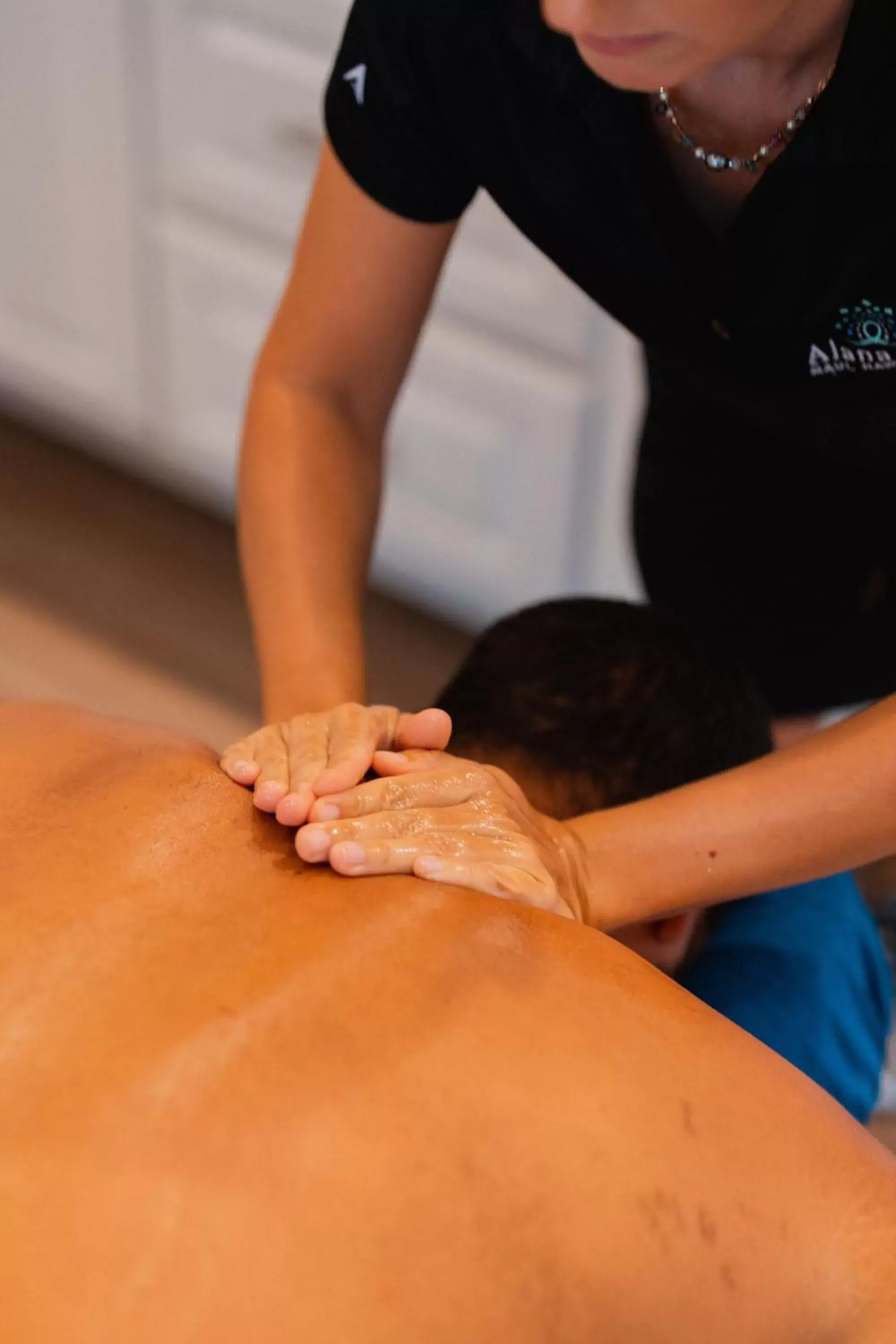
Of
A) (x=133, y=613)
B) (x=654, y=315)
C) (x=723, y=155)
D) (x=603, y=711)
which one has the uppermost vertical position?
(x=723, y=155)

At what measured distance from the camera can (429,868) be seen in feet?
2.55

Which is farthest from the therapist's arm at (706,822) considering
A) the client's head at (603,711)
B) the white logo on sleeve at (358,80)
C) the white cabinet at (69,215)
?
the white cabinet at (69,215)

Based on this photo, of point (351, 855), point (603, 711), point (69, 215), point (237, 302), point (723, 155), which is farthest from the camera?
point (69, 215)

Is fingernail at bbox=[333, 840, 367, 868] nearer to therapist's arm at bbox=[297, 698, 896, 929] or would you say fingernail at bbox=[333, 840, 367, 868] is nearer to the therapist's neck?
therapist's arm at bbox=[297, 698, 896, 929]

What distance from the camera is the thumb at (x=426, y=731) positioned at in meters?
0.90

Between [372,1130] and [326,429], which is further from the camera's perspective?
[326,429]

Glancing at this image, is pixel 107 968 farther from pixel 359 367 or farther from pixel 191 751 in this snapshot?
pixel 359 367

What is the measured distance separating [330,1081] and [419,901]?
5.2 inches

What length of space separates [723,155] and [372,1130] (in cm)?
68

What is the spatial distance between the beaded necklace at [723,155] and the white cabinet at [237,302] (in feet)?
2.38

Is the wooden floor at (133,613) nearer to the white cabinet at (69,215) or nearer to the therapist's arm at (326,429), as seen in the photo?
the white cabinet at (69,215)

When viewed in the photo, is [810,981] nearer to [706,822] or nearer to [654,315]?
[706,822]

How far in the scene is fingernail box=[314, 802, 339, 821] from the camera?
799 mm

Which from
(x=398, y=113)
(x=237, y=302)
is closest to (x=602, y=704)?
(x=398, y=113)
